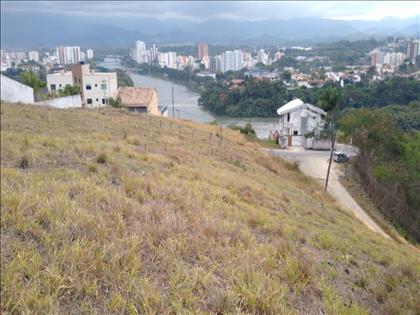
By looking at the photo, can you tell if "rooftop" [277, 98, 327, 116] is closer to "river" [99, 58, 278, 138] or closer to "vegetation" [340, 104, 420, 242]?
"vegetation" [340, 104, 420, 242]

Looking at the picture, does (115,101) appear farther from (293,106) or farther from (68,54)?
(68,54)

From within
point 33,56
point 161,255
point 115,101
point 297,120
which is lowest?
point 297,120

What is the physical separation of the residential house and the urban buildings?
75.0ft

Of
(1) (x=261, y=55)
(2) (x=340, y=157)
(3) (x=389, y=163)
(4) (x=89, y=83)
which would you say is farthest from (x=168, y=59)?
(3) (x=389, y=163)

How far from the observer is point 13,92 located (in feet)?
54.3

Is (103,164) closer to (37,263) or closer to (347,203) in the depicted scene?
(37,263)

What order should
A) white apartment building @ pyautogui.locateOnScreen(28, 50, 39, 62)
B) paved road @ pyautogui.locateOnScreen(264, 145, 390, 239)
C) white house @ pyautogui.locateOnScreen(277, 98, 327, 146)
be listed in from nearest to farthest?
paved road @ pyautogui.locateOnScreen(264, 145, 390, 239), white house @ pyautogui.locateOnScreen(277, 98, 327, 146), white apartment building @ pyautogui.locateOnScreen(28, 50, 39, 62)

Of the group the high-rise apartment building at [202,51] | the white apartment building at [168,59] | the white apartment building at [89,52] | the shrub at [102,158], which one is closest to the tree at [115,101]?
the white apartment building at [168,59]

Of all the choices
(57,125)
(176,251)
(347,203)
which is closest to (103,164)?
(176,251)

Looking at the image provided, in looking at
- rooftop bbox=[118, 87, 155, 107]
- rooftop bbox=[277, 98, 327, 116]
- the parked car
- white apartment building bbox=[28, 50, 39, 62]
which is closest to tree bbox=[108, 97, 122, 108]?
rooftop bbox=[118, 87, 155, 107]

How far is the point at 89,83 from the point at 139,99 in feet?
13.2

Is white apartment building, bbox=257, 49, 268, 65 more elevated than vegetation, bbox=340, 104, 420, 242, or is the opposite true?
white apartment building, bbox=257, 49, 268, 65

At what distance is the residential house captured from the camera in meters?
27.0

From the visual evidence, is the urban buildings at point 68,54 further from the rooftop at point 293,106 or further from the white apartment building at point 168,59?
the rooftop at point 293,106
